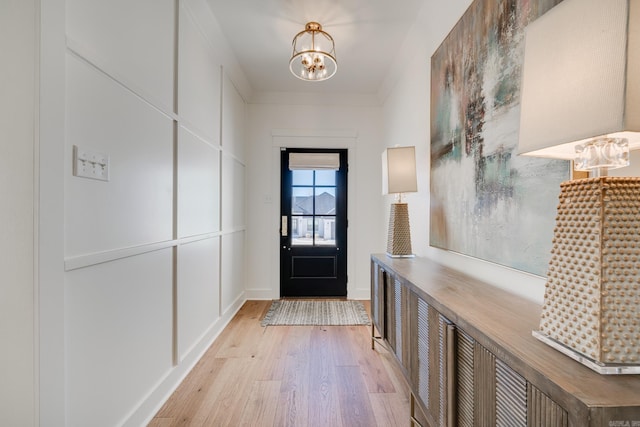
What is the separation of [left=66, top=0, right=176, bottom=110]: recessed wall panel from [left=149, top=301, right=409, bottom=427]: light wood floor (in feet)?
6.04

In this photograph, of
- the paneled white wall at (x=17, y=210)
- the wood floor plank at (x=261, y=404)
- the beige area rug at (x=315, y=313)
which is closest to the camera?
the paneled white wall at (x=17, y=210)

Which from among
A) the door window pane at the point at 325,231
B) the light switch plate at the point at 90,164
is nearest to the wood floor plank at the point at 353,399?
the light switch plate at the point at 90,164

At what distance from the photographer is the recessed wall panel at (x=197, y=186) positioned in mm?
2033

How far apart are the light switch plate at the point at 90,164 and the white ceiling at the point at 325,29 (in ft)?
5.59

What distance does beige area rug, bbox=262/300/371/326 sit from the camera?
10.1ft

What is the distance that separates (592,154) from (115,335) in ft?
6.12

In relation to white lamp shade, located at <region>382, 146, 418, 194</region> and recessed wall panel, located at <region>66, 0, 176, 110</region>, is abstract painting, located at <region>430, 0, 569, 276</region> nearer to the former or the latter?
white lamp shade, located at <region>382, 146, 418, 194</region>

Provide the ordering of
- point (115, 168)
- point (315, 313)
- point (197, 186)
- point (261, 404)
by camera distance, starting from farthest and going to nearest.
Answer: point (315, 313) < point (197, 186) < point (261, 404) < point (115, 168)

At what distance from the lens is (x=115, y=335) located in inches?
54.0

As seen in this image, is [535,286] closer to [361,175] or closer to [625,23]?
[625,23]

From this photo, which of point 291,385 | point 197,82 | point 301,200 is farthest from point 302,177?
point 291,385

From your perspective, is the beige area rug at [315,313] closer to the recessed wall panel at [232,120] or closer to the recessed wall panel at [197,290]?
the recessed wall panel at [197,290]

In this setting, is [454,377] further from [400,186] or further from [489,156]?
[400,186]

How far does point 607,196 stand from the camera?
59cm
